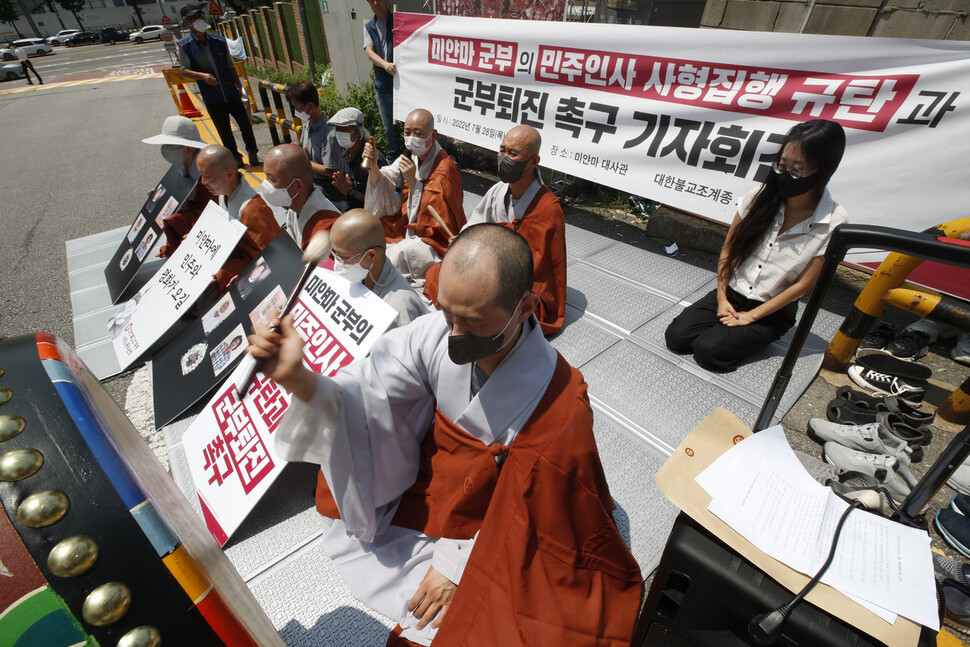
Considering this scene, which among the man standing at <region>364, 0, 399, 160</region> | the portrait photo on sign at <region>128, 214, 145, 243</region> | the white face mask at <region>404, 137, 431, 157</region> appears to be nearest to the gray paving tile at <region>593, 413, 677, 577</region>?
the white face mask at <region>404, 137, 431, 157</region>

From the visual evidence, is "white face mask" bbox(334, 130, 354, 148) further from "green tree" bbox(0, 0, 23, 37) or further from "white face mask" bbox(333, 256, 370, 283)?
"green tree" bbox(0, 0, 23, 37)

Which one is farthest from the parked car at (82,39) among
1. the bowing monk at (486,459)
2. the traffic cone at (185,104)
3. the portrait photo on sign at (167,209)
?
the bowing monk at (486,459)

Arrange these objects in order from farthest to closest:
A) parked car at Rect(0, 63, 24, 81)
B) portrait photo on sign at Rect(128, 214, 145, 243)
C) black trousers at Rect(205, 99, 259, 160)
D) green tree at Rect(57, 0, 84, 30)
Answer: green tree at Rect(57, 0, 84, 30) < parked car at Rect(0, 63, 24, 81) < black trousers at Rect(205, 99, 259, 160) < portrait photo on sign at Rect(128, 214, 145, 243)

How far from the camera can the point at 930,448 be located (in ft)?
8.19

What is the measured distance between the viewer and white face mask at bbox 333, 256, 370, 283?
219cm

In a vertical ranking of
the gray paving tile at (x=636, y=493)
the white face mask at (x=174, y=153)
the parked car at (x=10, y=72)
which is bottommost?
the parked car at (x=10, y=72)

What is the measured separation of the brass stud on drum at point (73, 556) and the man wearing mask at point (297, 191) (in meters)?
2.60

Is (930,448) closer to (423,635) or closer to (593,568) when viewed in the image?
(593,568)

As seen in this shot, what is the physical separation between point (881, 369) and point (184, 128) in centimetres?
576

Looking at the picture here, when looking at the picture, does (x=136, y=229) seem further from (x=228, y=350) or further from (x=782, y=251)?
(x=782, y=251)

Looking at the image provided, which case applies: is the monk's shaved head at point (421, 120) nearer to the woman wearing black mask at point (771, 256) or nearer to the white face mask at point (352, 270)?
the white face mask at point (352, 270)

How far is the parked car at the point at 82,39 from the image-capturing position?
129 ft

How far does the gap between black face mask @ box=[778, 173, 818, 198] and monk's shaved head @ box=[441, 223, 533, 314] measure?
6.68 ft

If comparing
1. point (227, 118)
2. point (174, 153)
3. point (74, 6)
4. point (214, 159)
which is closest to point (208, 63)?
point (227, 118)
